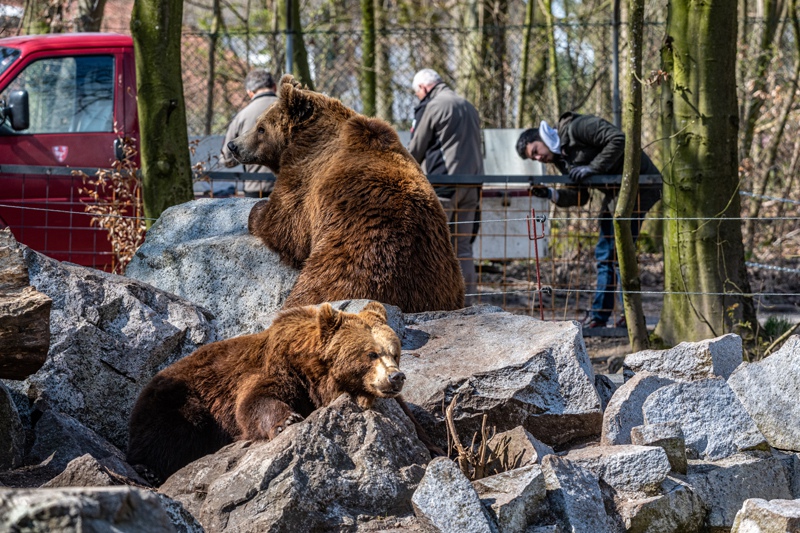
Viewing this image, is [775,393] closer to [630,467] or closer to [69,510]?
[630,467]

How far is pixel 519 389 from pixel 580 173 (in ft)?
15.9

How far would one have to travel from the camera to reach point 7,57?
8.98 m

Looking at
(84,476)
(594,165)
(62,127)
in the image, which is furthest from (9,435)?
(594,165)

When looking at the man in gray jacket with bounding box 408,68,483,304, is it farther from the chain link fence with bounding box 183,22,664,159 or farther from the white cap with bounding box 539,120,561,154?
the chain link fence with bounding box 183,22,664,159

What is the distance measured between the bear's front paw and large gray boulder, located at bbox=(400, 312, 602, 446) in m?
0.77

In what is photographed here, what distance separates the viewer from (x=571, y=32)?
13664mm

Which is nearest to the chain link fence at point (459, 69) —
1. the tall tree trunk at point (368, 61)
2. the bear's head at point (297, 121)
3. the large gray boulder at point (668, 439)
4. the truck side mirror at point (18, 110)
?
the tall tree trunk at point (368, 61)

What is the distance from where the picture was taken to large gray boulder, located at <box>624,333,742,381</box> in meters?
5.07

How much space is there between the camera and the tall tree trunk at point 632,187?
700cm

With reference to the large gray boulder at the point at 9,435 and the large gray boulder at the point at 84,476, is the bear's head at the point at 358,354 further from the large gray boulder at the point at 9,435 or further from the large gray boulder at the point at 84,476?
the large gray boulder at the point at 9,435

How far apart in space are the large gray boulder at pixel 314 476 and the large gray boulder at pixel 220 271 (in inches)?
74.7

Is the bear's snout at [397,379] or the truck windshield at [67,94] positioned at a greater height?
the truck windshield at [67,94]

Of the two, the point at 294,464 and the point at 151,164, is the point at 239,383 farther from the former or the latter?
the point at 151,164

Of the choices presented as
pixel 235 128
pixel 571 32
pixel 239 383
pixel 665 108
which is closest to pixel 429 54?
pixel 571 32
